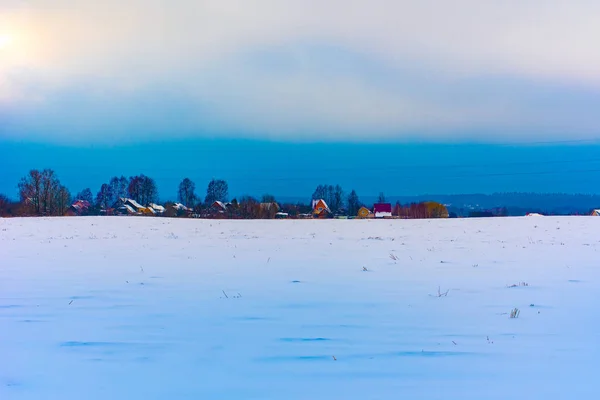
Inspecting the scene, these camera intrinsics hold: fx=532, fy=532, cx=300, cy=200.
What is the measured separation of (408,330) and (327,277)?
429 centimetres

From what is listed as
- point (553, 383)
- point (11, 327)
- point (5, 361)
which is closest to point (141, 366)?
point (5, 361)

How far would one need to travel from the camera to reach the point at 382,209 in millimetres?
67375

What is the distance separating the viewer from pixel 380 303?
786 cm

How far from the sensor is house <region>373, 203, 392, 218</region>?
216 feet

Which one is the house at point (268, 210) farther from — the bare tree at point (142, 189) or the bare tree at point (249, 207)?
the bare tree at point (142, 189)

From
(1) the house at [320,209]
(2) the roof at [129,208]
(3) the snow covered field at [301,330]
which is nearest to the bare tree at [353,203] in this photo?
(1) the house at [320,209]

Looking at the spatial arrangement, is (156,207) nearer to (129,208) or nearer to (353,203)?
(129,208)

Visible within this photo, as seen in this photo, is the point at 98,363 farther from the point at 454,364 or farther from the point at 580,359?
the point at 580,359

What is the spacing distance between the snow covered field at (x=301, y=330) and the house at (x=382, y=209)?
5305cm

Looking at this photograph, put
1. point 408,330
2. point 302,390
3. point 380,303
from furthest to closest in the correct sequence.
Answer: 1. point 380,303
2. point 408,330
3. point 302,390

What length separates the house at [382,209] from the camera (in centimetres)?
6582

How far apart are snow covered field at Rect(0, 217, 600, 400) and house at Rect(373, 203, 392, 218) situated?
53046 millimetres

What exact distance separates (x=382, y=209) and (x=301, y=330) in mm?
61938

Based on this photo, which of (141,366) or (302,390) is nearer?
(302,390)
